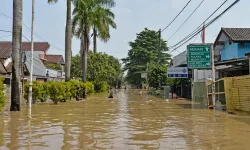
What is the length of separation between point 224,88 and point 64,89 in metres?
13.3

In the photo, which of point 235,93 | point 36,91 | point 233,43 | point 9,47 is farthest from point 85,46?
point 235,93

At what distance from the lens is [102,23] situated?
43.5 m

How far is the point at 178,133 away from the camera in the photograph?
10641 mm

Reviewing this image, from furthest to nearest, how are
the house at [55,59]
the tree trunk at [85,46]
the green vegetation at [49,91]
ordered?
the house at [55,59], the tree trunk at [85,46], the green vegetation at [49,91]

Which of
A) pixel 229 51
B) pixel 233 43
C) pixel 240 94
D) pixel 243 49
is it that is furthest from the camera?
pixel 229 51

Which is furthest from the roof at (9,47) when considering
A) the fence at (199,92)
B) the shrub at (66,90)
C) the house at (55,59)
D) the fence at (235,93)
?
the fence at (235,93)

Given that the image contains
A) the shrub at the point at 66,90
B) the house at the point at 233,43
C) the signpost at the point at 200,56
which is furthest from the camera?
the house at the point at 233,43

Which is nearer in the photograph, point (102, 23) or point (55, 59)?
point (102, 23)

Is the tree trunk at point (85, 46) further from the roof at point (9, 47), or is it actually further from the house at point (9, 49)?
the roof at point (9, 47)

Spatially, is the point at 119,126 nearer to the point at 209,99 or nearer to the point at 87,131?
the point at 87,131

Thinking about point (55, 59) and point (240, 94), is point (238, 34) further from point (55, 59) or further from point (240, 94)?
point (55, 59)

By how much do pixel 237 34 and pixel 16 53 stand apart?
2307 cm

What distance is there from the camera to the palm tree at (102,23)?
137 ft

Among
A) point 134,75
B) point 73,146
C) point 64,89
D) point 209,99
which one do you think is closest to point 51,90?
point 64,89
